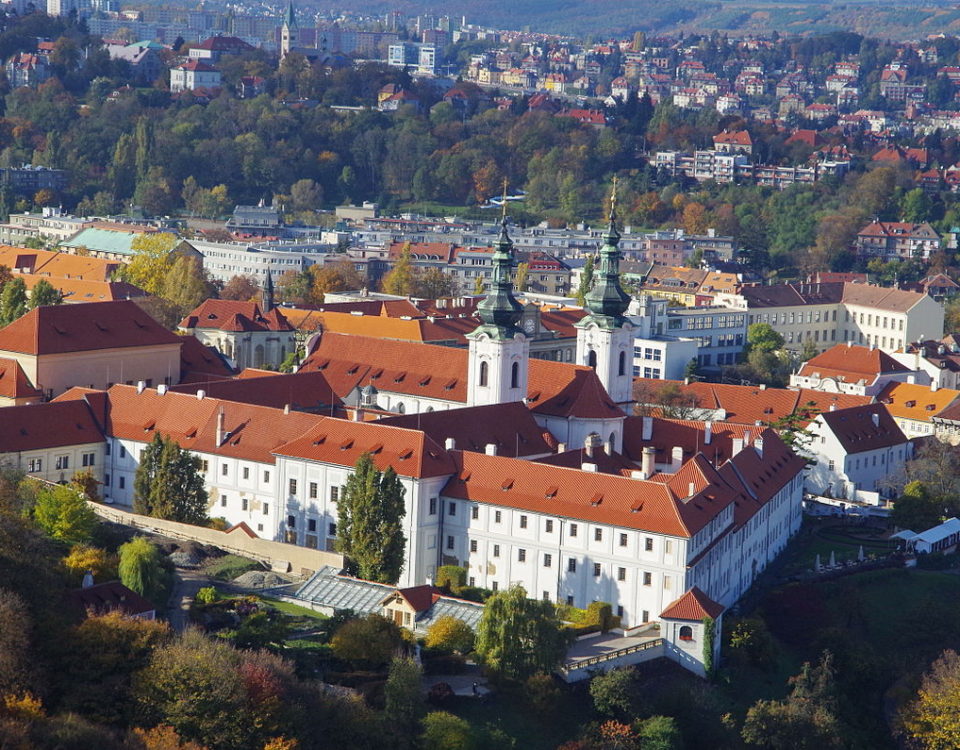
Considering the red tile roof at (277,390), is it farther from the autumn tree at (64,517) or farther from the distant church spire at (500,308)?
the autumn tree at (64,517)

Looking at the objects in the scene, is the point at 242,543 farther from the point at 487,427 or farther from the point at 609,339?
the point at 609,339

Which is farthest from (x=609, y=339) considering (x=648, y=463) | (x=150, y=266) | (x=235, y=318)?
(x=150, y=266)

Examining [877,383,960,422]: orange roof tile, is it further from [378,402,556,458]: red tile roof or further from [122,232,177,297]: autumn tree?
[122,232,177,297]: autumn tree

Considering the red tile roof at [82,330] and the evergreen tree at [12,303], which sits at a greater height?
the red tile roof at [82,330]

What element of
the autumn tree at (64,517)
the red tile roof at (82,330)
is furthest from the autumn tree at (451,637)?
the red tile roof at (82,330)

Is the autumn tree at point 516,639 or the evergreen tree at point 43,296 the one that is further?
the evergreen tree at point 43,296

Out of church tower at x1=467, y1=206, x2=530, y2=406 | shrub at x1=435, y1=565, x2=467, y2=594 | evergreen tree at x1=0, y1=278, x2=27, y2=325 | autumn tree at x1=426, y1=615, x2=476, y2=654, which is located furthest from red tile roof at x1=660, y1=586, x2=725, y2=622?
evergreen tree at x1=0, y1=278, x2=27, y2=325

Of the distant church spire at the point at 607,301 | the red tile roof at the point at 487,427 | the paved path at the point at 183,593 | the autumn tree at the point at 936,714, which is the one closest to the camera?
the paved path at the point at 183,593

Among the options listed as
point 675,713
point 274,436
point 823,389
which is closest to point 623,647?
point 675,713
